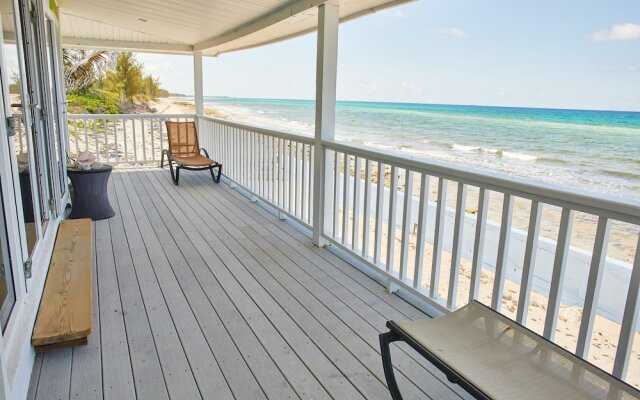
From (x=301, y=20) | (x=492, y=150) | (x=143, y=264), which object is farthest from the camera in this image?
(x=492, y=150)

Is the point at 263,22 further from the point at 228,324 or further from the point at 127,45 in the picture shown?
the point at 127,45

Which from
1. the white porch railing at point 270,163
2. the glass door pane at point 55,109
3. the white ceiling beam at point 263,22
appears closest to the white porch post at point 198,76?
the white ceiling beam at point 263,22

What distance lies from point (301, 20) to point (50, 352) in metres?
3.58

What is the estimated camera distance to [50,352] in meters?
2.11

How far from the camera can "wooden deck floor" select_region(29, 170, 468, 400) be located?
191 cm

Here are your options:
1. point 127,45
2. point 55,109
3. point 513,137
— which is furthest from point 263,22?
point 513,137

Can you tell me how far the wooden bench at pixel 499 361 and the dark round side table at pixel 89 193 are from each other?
3.75 metres

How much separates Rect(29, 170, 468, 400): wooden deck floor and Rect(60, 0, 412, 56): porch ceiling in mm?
2124

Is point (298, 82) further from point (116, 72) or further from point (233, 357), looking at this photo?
point (233, 357)

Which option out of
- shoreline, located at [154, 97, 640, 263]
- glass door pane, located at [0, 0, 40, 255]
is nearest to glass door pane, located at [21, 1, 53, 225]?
glass door pane, located at [0, 0, 40, 255]

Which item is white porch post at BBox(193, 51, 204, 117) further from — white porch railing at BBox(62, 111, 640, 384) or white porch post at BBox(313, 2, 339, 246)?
white porch post at BBox(313, 2, 339, 246)

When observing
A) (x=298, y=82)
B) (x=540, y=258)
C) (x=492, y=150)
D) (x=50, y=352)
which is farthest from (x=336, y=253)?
(x=298, y=82)

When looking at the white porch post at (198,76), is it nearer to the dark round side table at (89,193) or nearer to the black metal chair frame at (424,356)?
the dark round side table at (89,193)

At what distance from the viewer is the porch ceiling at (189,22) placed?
13.5ft
